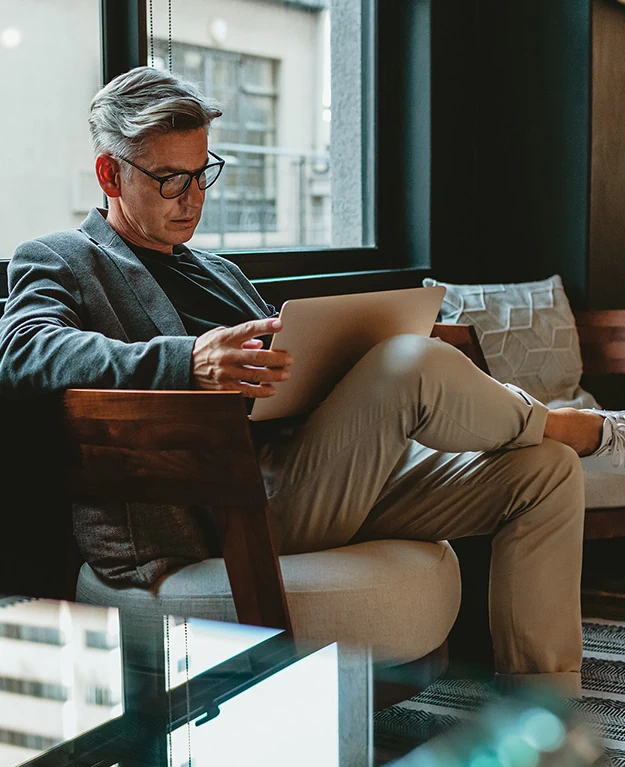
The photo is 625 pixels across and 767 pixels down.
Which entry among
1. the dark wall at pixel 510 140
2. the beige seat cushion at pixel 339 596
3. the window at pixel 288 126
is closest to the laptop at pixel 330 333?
the beige seat cushion at pixel 339 596

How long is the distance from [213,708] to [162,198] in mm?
1095

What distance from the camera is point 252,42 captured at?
9.95 ft

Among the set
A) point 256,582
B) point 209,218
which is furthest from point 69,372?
point 209,218

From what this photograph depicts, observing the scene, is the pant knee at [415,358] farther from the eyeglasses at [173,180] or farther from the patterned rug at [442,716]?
the patterned rug at [442,716]

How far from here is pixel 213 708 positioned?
37.9 inches

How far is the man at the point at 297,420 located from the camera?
1492mm

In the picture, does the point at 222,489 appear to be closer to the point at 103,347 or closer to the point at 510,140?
the point at 103,347

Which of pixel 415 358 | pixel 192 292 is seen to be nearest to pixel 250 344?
pixel 415 358

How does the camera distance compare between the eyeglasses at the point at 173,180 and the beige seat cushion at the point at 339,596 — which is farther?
the eyeglasses at the point at 173,180

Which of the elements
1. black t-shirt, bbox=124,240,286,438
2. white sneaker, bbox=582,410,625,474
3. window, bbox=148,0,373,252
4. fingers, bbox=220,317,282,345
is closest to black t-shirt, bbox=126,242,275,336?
black t-shirt, bbox=124,240,286,438

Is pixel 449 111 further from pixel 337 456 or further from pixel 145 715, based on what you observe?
pixel 145 715

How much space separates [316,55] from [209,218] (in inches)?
29.2

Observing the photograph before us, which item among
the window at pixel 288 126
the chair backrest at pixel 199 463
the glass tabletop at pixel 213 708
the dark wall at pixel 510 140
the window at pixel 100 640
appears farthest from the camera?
the dark wall at pixel 510 140

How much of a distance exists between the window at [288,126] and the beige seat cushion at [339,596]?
1.43 meters
